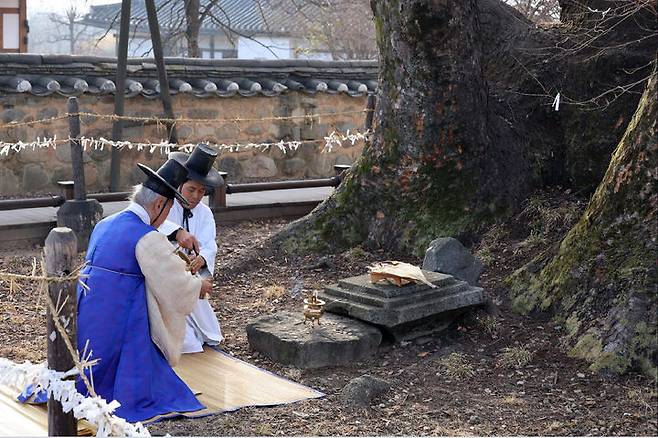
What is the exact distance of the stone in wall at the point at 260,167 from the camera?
13.8 metres

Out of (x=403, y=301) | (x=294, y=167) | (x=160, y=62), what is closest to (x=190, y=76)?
(x=160, y=62)

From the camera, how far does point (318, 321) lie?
244 inches

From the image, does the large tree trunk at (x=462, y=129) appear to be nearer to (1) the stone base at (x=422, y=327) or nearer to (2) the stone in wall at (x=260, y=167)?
(1) the stone base at (x=422, y=327)

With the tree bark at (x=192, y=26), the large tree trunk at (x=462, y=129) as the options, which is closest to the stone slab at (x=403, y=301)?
the large tree trunk at (x=462, y=129)

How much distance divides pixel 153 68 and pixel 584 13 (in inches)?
259

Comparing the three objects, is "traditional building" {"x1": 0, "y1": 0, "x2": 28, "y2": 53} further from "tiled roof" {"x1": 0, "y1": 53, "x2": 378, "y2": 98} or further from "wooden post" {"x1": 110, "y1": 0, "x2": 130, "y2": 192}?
"wooden post" {"x1": 110, "y1": 0, "x2": 130, "y2": 192}

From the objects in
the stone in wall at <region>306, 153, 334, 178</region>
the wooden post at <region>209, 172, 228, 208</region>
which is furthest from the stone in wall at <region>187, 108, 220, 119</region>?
the wooden post at <region>209, 172, 228, 208</region>

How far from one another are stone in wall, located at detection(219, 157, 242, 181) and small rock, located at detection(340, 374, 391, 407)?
8.41 meters

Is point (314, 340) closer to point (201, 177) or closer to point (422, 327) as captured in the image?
point (422, 327)

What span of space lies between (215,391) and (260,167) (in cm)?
860

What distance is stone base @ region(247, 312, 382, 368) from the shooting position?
5.91 metres

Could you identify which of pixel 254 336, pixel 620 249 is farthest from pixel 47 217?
pixel 620 249

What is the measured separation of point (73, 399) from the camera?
13.6 feet

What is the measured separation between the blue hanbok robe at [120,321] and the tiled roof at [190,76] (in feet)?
23.0
